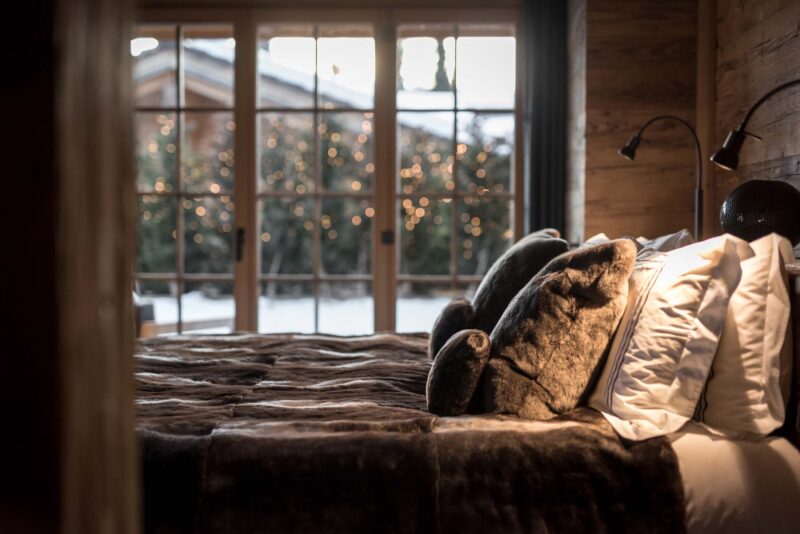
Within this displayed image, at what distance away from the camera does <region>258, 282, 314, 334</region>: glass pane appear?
26.4ft

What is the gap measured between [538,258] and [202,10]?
9.99 ft

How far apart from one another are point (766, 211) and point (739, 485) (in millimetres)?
852

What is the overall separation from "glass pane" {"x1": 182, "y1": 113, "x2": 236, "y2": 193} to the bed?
7146 mm

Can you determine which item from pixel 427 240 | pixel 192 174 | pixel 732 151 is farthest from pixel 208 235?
pixel 732 151

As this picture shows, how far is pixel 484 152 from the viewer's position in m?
7.64

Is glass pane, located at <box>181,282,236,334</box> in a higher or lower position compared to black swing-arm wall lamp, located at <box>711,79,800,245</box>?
lower

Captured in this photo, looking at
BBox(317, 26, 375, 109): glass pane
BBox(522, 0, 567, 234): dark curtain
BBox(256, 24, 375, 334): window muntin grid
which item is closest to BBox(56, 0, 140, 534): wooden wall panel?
BBox(522, 0, 567, 234): dark curtain

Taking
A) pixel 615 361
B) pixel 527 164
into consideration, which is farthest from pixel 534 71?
pixel 615 361

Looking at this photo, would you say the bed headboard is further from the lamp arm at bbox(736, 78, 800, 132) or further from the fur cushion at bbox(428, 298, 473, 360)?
the fur cushion at bbox(428, 298, 473, 360)

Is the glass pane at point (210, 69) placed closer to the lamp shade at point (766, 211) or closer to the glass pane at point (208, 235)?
the glass pane at point (208, 235)

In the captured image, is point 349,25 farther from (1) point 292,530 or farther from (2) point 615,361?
(1) point 292,530

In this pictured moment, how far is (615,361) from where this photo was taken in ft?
5.57

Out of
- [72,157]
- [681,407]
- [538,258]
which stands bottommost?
[681,407]

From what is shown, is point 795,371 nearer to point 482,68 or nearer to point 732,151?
point 732,151
